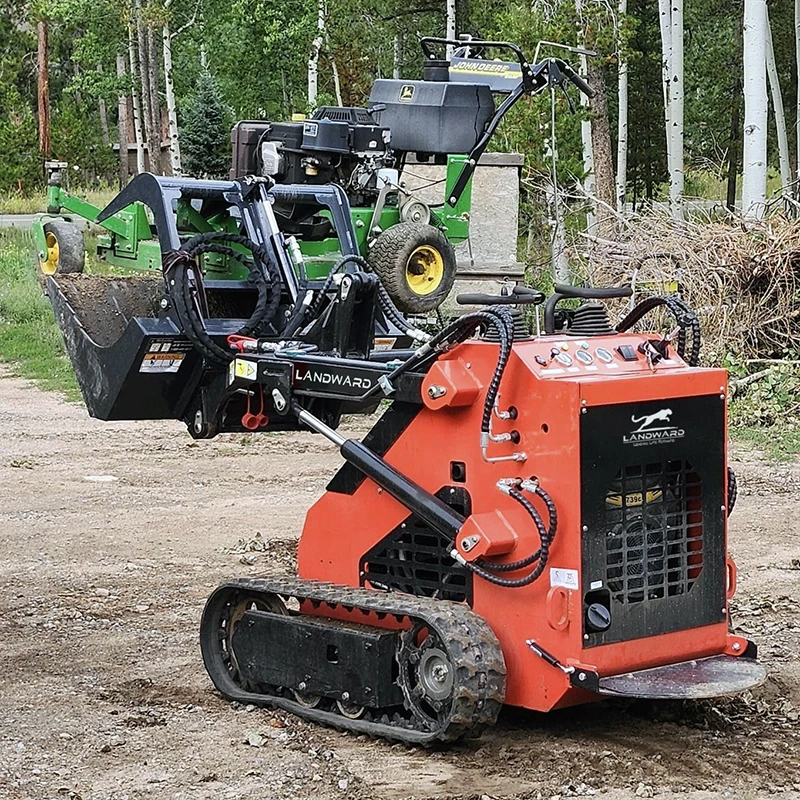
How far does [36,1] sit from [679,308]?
94.7ft

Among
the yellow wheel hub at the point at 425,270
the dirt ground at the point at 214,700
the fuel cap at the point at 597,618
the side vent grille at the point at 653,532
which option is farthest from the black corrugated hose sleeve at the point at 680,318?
the yellow wheel hub at the point at 425,270

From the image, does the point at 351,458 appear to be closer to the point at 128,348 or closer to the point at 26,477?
the point at 128,348

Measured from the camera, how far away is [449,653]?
4.81 m

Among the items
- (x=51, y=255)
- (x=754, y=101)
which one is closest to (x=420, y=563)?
(x=51, y=255)

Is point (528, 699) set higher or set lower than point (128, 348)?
lower

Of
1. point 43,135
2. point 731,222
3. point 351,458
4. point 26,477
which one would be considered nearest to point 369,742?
point 351,458

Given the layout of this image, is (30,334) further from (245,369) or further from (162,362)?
(245,369)

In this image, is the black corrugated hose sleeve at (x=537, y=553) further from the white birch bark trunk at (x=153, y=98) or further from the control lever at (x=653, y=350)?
the white birch bark trunk at (x=153, y=98)

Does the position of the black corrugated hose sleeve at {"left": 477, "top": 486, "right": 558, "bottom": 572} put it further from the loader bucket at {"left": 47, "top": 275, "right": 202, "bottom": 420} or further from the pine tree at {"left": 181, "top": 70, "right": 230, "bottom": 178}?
the pine tree at {"left": 181, "top": 70, "right": 230, "bottom": 178}

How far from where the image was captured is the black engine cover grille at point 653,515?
15.9 feet

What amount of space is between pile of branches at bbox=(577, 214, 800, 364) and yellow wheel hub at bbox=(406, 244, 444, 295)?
2.81 metres

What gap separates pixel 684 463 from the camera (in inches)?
201

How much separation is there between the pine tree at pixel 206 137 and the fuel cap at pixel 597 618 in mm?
27363

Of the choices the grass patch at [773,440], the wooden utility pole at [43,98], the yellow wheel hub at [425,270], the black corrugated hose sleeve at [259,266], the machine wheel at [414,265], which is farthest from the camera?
the wooden utility pole at [43,98]
